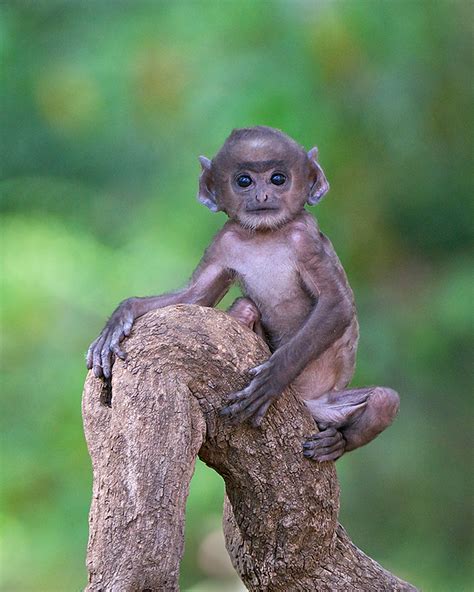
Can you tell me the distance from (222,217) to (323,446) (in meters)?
2.57

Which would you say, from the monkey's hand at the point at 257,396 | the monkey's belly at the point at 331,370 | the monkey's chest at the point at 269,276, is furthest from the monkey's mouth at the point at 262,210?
the monkey's hand at the point at 257,396

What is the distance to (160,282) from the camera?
196 inches

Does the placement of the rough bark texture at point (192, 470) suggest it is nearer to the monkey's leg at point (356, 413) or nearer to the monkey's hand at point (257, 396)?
the monkey's hand at point (257, 396)

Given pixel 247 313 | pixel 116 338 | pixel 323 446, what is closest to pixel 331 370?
Result: pixel 247 313

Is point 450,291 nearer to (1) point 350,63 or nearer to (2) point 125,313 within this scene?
(1) point 350,63

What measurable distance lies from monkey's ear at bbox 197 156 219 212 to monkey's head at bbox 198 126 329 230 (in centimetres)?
2

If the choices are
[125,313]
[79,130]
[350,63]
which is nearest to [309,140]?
[350,63]

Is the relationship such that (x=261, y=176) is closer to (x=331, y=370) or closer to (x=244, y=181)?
(x=244, y=181)

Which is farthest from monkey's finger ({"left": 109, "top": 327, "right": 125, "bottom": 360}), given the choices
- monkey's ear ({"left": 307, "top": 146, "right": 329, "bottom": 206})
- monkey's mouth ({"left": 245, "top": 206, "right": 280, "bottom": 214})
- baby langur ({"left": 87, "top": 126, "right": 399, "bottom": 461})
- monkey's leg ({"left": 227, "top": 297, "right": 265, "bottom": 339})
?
monkey's ear ({"left": 307, "top": 146, "right": 329, "bottom": 206})

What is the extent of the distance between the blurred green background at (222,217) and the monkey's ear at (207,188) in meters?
1.74

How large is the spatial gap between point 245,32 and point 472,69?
1.24m

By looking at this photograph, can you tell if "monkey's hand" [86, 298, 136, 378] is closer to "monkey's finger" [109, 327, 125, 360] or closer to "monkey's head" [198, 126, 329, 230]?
"monkey's finger" [109, 327, 125, 360]

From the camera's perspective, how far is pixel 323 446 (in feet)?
9.16

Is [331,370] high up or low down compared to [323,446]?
up
